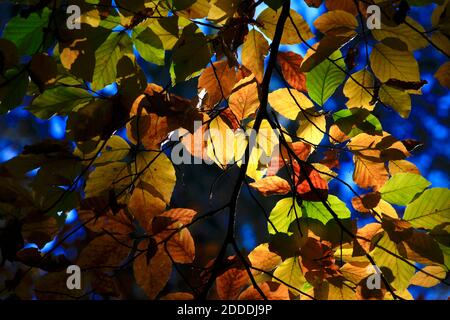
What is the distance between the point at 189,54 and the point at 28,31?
0.26 m

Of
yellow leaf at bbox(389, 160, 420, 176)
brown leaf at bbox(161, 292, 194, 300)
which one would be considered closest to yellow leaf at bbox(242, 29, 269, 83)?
yellow leaf at bbox(389, 160, 420, 176)

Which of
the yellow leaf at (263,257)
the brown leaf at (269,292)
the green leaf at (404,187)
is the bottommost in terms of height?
the brown leaf at (269,292)

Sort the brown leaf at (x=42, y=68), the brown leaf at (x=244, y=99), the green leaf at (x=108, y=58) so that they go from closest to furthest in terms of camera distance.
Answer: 1. the brown leaf at (x=42, y=68)
2. the green leaf at (x=108, y=58)
3. the brown leaf at (x=244, y=99)

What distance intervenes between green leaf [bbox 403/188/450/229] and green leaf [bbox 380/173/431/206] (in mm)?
16

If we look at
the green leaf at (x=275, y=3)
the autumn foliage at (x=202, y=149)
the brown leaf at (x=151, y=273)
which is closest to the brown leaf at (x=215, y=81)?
the autumn foliage at (x=202, y=149)

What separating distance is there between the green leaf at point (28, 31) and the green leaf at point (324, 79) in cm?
48

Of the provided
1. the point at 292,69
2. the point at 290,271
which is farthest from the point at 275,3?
the point at 290,271

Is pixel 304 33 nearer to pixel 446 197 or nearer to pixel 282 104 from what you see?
pixel 282 104

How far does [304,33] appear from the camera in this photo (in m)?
0.83

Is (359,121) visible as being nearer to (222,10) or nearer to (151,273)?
(222,10)

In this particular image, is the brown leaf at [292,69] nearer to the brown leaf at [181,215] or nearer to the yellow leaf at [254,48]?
the yellow leaf at [254,48]

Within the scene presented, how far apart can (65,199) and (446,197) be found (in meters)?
0.65

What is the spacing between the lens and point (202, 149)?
2.84 ft

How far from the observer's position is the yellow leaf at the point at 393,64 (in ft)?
2.62
